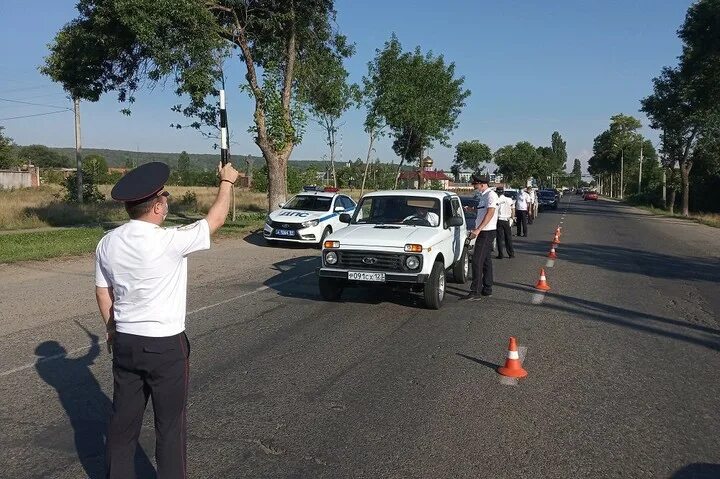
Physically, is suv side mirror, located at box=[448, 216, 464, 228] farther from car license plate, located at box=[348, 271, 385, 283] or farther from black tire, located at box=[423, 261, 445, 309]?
car license plate, located at box=[348, 271, 385, 283]

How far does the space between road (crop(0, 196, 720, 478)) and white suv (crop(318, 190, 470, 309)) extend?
457mm

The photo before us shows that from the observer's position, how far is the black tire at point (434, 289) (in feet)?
29.6

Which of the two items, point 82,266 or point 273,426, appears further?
point 82,266

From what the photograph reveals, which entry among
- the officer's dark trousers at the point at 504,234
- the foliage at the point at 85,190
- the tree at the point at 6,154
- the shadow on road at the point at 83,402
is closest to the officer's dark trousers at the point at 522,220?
the officer's dark trousers at the point at 504,234

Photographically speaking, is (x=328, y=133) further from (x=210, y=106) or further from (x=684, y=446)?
(x=684, y=446)

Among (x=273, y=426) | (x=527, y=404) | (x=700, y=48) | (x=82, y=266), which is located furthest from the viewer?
(x=700, y=48)

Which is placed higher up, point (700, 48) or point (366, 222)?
point (700, 48)

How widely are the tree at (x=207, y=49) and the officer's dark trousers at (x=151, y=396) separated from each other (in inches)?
634

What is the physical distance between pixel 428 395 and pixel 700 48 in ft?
108

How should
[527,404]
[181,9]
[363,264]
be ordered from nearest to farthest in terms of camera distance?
[527,404], [363,264], [181,9]

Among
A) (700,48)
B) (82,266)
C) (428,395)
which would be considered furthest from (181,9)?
(700,48)

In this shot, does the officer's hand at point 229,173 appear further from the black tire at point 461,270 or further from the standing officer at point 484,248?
the black tire at point 461,270

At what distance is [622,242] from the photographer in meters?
21.6

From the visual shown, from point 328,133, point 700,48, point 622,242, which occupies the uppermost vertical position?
point 700,48
